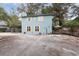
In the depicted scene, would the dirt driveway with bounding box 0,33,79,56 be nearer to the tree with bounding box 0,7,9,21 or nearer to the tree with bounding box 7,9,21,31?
the tree with bounding box 7,9,21,31

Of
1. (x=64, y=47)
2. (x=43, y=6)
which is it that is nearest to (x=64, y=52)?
(x=64, y=47)

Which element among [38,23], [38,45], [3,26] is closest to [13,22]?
[3,26]

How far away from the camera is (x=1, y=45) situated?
2.33m

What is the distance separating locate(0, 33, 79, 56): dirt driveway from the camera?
7.60ft

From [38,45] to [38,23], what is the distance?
0.30 meters

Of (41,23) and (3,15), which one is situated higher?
(3,15)

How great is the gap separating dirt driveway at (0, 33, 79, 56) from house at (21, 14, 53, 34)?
0.08 m

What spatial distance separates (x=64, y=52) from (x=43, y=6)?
0.67m

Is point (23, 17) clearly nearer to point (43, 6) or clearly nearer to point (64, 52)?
point (43, 6)

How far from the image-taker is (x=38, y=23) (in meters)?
2.41

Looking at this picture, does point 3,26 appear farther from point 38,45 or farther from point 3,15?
point 38,45

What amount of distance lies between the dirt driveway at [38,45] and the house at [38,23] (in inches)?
3.3

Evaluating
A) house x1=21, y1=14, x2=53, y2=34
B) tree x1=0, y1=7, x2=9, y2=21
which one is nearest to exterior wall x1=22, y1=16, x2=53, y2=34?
house x1=21, y1=14, x2=53, y2=34

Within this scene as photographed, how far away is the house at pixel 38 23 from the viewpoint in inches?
94.2
